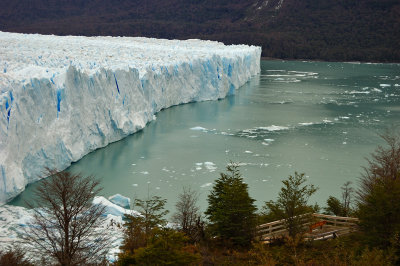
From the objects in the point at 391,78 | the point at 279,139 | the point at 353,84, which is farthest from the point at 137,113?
the point at 391,78

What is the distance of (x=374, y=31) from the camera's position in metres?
64.2

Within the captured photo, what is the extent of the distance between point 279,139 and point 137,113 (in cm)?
535

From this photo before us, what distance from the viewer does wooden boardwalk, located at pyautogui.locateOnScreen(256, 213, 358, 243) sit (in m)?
7.45

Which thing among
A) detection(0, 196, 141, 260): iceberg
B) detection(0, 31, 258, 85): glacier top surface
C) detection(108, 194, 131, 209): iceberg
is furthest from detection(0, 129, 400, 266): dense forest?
detection(0, 31, 258, 85): glacier top surface

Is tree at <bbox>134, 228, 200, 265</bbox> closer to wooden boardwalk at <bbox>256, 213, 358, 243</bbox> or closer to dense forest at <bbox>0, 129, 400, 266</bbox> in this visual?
dense forest at <bbox>0, 129, 400, 266</bbox>

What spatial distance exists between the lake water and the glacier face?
48 centimetres

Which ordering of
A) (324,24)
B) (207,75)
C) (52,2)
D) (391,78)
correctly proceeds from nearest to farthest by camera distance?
(207,75) → (391,78) → (324,24) → (52,2)

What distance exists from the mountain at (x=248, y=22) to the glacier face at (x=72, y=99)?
39049mm

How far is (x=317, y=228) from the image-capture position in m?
7.94

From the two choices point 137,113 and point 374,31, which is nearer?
point 137,113

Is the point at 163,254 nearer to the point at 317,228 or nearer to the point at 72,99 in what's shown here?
the point at 317,228

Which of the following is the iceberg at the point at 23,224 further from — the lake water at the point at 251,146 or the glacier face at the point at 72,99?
the lake water at the point at 251,146

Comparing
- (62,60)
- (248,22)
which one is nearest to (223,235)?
(62,60)

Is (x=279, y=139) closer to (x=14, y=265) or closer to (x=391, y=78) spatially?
(x=14, y=265)
